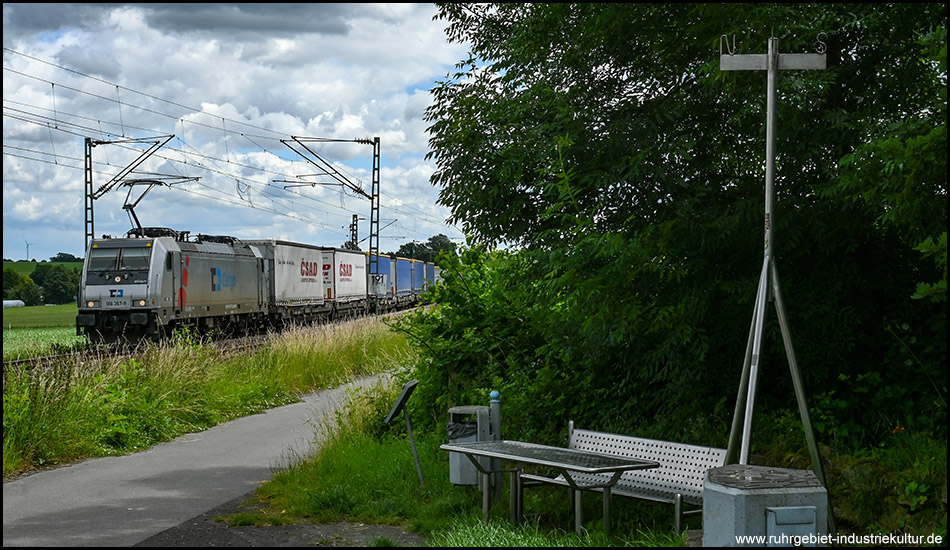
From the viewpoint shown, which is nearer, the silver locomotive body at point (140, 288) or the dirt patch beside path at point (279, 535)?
the dirt patch beside path at point (279, 535)

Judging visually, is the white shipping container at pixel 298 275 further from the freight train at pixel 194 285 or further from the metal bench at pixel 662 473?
the metal bench at pixel 662 473

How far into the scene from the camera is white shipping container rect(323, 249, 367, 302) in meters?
43.2

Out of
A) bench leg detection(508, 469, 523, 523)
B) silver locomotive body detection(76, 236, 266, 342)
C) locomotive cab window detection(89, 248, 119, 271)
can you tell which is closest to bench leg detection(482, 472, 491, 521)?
bench leg detection(508, 469, 523, 523)

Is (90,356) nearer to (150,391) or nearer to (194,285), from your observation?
(150,391)

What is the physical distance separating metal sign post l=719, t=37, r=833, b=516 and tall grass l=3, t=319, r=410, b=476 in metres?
7.10

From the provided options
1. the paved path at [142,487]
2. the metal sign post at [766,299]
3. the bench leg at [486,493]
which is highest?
the metal sign post at [766,299]

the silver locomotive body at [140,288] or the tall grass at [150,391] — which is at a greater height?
the silver locomotive body at [140,288]

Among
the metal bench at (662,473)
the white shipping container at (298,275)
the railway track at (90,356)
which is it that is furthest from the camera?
the white shipping container at (298,275)

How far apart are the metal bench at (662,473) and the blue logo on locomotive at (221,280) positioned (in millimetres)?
22997

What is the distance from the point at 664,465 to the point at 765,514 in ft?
6.43

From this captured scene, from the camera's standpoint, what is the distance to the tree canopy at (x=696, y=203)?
7.50 m

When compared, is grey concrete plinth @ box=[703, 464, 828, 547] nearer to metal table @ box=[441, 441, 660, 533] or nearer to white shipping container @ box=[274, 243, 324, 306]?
metal table @ box=[441, 441, 660, 533]

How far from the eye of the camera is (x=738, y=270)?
8117mm

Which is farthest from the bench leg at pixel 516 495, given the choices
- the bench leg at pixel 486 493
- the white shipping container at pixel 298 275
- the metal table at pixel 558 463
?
the white shipping container at pixel 298 275
